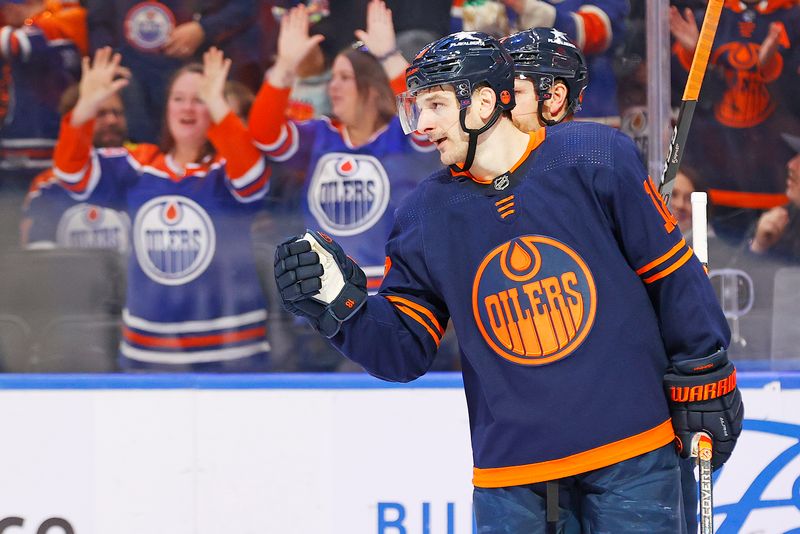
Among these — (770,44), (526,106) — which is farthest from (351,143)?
(526,106)

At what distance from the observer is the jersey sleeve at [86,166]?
12.2 feet

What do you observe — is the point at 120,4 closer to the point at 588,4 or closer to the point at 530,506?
the point at 588,4

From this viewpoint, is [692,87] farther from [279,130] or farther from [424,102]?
[279,130]

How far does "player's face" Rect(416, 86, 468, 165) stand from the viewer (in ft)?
5.86

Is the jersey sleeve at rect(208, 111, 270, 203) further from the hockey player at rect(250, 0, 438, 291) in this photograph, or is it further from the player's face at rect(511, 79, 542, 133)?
the player's face at rect(511, 79, 542, 133)

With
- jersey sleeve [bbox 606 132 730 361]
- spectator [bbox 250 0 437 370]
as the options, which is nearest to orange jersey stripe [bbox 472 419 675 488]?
jersey sleeve [bbox 606 132 730 361]

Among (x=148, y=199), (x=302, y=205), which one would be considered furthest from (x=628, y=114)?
(x=148, y=199)

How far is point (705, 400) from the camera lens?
5.82 feet

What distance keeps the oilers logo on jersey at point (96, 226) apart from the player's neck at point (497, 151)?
2.20 m

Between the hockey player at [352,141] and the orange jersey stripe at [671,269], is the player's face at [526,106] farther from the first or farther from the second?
the hockey player at [352,141]

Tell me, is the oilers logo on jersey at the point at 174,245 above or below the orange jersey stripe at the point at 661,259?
above

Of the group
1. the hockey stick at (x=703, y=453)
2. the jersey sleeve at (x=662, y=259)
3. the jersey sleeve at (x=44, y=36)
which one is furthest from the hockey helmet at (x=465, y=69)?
the jersey sleeve at (x=44, y=36)

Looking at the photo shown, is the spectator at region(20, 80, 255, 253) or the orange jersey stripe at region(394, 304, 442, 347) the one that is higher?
the spectator at region(20, 80, 255, 253)

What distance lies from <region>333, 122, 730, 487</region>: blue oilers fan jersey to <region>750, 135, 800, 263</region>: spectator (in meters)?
1.86
